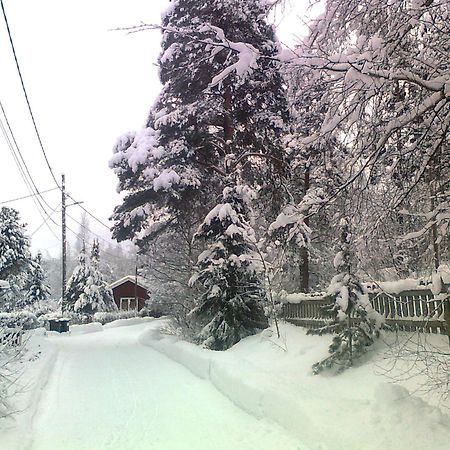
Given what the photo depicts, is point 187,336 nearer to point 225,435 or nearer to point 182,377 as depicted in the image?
point 182,377

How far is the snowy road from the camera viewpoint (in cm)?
592

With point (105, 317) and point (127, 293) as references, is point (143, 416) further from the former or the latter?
point (127, 293)

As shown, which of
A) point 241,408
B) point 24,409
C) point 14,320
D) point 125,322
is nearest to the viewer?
point 24,409

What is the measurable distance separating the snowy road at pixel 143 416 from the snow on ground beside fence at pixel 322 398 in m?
0.25

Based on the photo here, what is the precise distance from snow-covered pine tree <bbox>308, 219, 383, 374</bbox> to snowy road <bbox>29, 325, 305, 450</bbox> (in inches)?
60.1

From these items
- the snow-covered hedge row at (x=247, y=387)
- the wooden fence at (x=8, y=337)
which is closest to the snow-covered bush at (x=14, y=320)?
the wooden fence at (x=8, y=337)

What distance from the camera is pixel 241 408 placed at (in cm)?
764

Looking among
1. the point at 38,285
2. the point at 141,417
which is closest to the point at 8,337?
the point at 141,417

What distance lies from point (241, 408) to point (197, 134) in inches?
369

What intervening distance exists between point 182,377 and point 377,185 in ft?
22.7

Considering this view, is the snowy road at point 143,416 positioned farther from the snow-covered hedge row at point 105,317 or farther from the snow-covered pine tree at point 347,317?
the snow-covered hedge row at point 105,317

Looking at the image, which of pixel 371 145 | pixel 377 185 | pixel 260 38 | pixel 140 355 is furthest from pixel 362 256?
pixel 140 355

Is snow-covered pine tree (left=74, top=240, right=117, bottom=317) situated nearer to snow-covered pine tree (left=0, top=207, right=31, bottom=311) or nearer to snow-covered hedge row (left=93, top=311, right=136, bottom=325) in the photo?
snow-covered hedge row (left=93, top=311, right=136, bottom=325)

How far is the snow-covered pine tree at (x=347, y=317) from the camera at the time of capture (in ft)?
23.8
